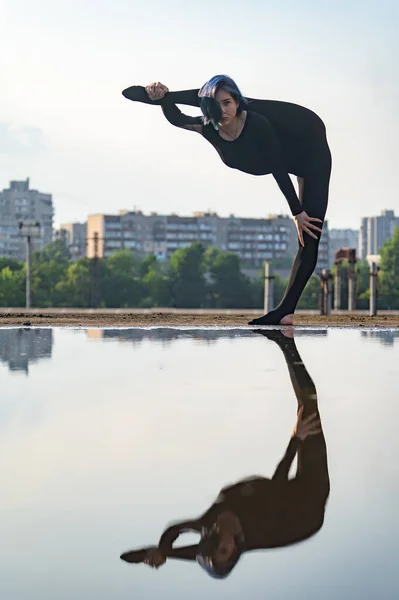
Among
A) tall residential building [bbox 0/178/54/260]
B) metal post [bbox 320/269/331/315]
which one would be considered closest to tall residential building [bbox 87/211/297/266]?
tall residential building [bbox 0/178/54/260]

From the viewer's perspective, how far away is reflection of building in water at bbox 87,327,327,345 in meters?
9.93

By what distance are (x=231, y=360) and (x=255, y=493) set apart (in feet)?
14.0

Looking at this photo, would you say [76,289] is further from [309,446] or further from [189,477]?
[189,477]

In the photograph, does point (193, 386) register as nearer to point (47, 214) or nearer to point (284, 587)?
point (284, 587)

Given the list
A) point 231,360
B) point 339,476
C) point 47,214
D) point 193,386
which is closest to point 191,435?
point 339,476

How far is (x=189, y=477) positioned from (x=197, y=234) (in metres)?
157

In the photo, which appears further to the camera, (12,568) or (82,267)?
(82,267)

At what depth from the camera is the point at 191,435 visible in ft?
14.0

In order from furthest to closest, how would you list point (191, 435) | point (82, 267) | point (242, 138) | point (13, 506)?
point (82, 267) → point (242, 138) → point (191, 435) → point (13, 506)

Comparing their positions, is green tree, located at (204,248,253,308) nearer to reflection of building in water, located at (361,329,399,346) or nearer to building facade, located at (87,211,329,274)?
building facade, located at (87,211,329,274)

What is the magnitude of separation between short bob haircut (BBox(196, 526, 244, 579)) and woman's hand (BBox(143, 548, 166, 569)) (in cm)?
10

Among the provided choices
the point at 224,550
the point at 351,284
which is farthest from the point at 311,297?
the point at 224,550

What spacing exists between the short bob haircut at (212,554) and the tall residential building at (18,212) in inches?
6365

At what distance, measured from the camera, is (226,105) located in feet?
40.3
